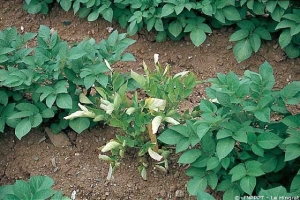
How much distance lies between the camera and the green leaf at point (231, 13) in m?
4.40

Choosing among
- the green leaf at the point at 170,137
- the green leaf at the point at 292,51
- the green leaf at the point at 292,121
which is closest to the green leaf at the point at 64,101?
the green leaf at the point at 170,137

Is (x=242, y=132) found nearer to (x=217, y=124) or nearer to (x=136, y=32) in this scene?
(x=217, y=124)

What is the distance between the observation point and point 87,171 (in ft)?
12.7

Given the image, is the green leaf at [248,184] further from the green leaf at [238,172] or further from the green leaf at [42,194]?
the green leaf at [42,194]

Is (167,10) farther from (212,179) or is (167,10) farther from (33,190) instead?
(33,190)

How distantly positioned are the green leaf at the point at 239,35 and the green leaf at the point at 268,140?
4.10 feet

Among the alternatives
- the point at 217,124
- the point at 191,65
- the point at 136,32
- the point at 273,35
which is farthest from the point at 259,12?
the point at 217,124

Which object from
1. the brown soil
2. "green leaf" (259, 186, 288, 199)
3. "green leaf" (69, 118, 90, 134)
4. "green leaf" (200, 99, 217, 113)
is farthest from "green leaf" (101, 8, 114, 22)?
"green leaf" (259, 186, 288, 199)

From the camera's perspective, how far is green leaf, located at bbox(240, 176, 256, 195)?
3215 mm

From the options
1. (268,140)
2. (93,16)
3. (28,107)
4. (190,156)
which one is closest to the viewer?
(268,140)

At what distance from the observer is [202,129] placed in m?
3.26

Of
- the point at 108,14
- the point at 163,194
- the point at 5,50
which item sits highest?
the point at 5,50

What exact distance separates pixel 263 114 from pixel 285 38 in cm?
118

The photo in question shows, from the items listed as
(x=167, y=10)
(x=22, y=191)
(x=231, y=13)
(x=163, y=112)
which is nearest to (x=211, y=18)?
(x=231, y=13)
